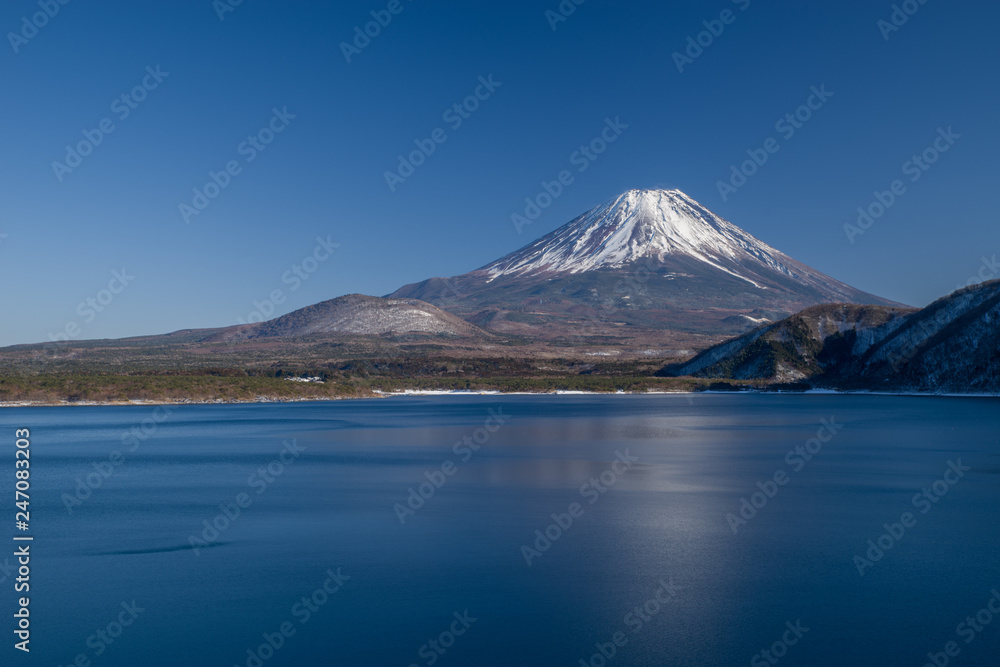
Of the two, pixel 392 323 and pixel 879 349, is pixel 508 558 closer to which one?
pixel 879 349

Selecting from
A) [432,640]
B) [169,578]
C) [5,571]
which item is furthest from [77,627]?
[432,640]

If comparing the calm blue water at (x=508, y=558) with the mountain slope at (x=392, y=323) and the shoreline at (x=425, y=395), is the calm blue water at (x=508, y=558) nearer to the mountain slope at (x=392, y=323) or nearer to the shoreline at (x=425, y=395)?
the shoreline at (x=425, y=395)

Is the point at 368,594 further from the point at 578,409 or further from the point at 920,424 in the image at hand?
the point at 578,409

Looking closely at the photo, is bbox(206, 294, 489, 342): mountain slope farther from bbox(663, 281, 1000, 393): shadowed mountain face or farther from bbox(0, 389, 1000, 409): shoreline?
bbox(663, 281, 1000, 393): shadowed mountain face

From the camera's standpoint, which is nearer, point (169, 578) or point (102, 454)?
point (169, 578)

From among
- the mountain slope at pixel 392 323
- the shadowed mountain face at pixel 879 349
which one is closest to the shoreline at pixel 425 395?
the shadowed mountain face at pixel 879 349

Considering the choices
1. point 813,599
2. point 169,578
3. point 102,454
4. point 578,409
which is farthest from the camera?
point 578,409

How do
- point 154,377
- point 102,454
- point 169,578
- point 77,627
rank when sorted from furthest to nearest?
point 154,377 < point 102,454 < point 169,578 < point 77,627
